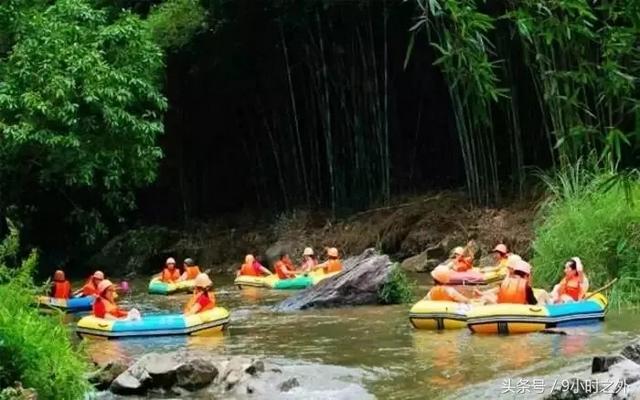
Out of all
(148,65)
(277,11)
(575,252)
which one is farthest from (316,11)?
(575,252)

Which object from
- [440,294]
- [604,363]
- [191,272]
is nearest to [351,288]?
[440,294]

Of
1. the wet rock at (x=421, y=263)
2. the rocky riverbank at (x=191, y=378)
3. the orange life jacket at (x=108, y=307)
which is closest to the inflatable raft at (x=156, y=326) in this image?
the orange life jacket at (x=108, y=307)

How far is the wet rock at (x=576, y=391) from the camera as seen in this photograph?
183 inches

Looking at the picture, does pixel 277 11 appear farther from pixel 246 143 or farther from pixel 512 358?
pixel 512 358

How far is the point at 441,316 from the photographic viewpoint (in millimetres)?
9203

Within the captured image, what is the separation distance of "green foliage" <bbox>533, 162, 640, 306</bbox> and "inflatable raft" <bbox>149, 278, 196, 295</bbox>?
18.7ft

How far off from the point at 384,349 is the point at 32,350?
388cm

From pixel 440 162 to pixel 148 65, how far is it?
20.4 ft

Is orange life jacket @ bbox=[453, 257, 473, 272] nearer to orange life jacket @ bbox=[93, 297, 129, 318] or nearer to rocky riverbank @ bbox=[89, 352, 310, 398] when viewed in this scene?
orange life jacket @ bbox=[93, 297, 129, 318]

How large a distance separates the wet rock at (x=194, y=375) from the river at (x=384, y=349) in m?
0.67

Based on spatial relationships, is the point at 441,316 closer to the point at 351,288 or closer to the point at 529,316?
the point at 529,316

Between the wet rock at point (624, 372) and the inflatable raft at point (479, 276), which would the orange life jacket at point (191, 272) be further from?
the wet rock at point (624, 372)

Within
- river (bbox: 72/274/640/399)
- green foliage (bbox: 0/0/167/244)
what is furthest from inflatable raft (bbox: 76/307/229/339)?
green foliage (bbox: 0/0/167/244)

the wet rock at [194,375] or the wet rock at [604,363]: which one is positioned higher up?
the wet rock at [604,363]
